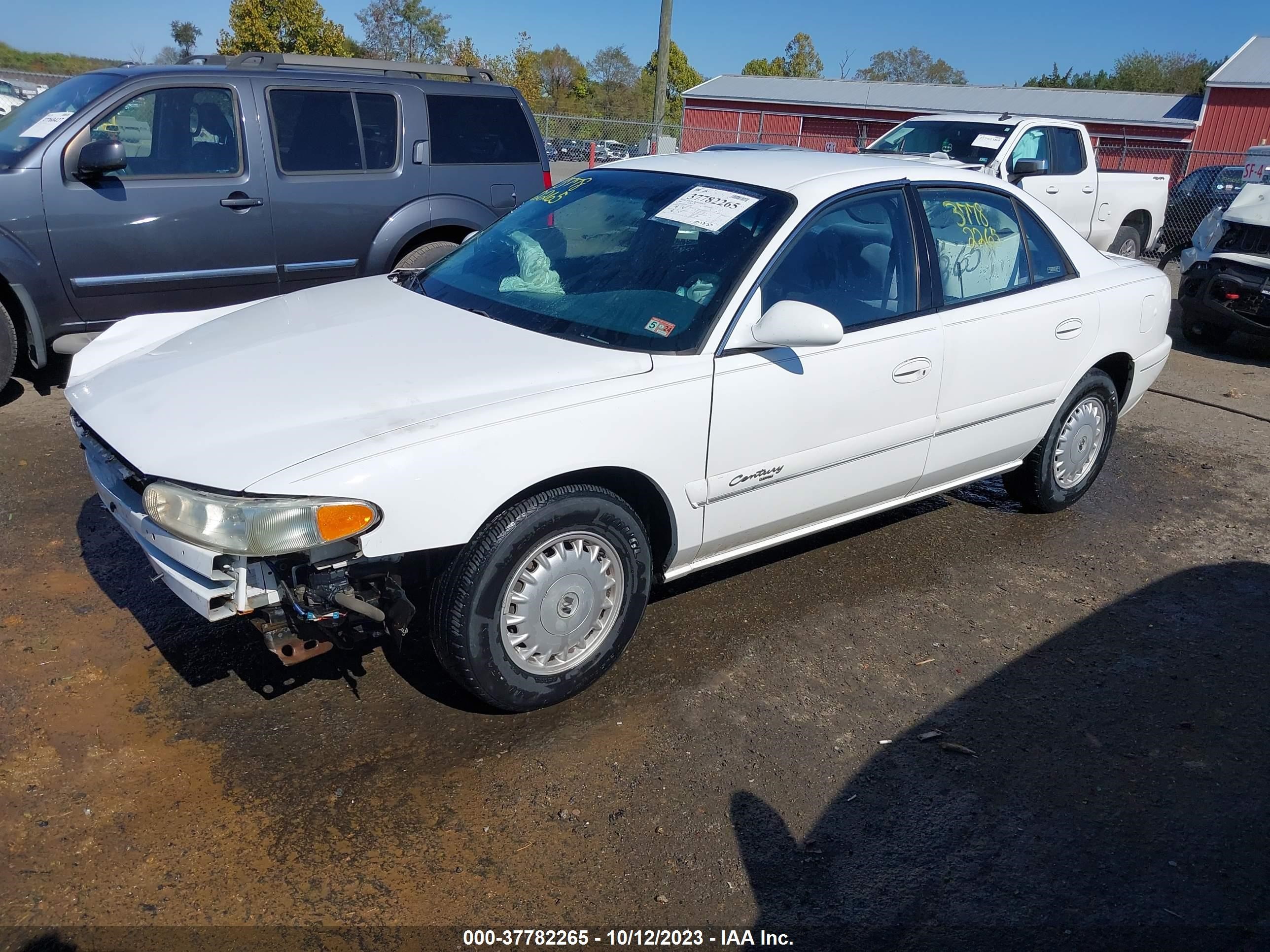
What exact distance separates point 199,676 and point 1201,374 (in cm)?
847

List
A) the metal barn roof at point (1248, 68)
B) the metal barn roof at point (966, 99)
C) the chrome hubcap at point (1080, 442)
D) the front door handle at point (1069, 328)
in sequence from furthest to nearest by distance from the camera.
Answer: the metal barn roof at point (966, 99) → the metal barn roof at point (1248, 68) → the chrome hubcap at point (1080, 442) → the front door handle at point (1069, 328)

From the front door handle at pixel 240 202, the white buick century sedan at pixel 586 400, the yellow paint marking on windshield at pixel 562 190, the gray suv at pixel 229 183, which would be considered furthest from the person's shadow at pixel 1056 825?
the front door handle at pixel 240 202

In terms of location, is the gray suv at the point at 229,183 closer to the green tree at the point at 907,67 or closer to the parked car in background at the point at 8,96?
the parked car in background at the point at 8,96

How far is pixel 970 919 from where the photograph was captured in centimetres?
255

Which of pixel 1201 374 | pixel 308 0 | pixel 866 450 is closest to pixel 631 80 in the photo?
pixel 308 0

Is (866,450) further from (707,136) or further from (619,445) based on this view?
(707,136)

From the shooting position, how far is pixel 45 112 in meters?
6.15

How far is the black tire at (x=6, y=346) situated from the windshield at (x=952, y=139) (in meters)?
8.55

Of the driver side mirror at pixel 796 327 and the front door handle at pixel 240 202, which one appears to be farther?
the front door handle at pixel 240 202

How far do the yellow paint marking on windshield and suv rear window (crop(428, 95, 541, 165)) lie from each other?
120 inches

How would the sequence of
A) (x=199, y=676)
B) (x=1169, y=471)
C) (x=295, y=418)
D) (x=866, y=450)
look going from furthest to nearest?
(x=1169, y=471)
(x=866, y=450)
(x=199, y=676)
(x=295, y=418)

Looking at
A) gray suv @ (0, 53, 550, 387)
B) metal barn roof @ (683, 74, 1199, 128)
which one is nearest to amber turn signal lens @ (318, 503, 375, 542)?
gray suv @ (0, 53, 550, 387)

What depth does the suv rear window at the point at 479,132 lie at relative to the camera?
7.16 m

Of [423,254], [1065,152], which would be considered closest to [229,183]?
[423,254]
